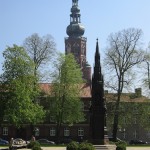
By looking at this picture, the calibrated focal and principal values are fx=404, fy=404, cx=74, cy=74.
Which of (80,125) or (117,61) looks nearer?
(117,61)

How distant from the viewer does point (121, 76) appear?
55.2 meters

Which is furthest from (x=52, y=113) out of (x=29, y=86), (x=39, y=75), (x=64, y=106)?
(x=29, y=86)

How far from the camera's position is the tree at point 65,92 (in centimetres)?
6125

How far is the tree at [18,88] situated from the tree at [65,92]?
7772 mm

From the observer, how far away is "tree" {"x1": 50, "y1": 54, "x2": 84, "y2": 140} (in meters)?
61.2

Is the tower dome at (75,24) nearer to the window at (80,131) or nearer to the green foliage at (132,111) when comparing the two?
the window at (80,131)

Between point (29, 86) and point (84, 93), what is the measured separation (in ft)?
76.7

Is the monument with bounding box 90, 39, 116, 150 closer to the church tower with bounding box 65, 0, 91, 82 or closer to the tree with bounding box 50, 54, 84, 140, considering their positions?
the tree with bounding box 50, 54, 84, 140

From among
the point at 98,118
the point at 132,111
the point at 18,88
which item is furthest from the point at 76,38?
the point at 98,118

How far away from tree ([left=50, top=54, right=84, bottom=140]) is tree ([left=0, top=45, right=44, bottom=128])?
7.77 m

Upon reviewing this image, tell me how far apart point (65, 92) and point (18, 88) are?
1435 centimetres

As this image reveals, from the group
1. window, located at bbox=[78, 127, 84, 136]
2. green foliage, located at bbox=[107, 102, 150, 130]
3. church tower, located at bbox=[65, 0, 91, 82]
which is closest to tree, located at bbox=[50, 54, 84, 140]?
green foliage, located at bbox=[107, 102, 150, 130]

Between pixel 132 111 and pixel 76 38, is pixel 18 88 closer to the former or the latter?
pixel 132 111

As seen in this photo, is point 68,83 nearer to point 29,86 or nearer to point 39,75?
point 39,75
